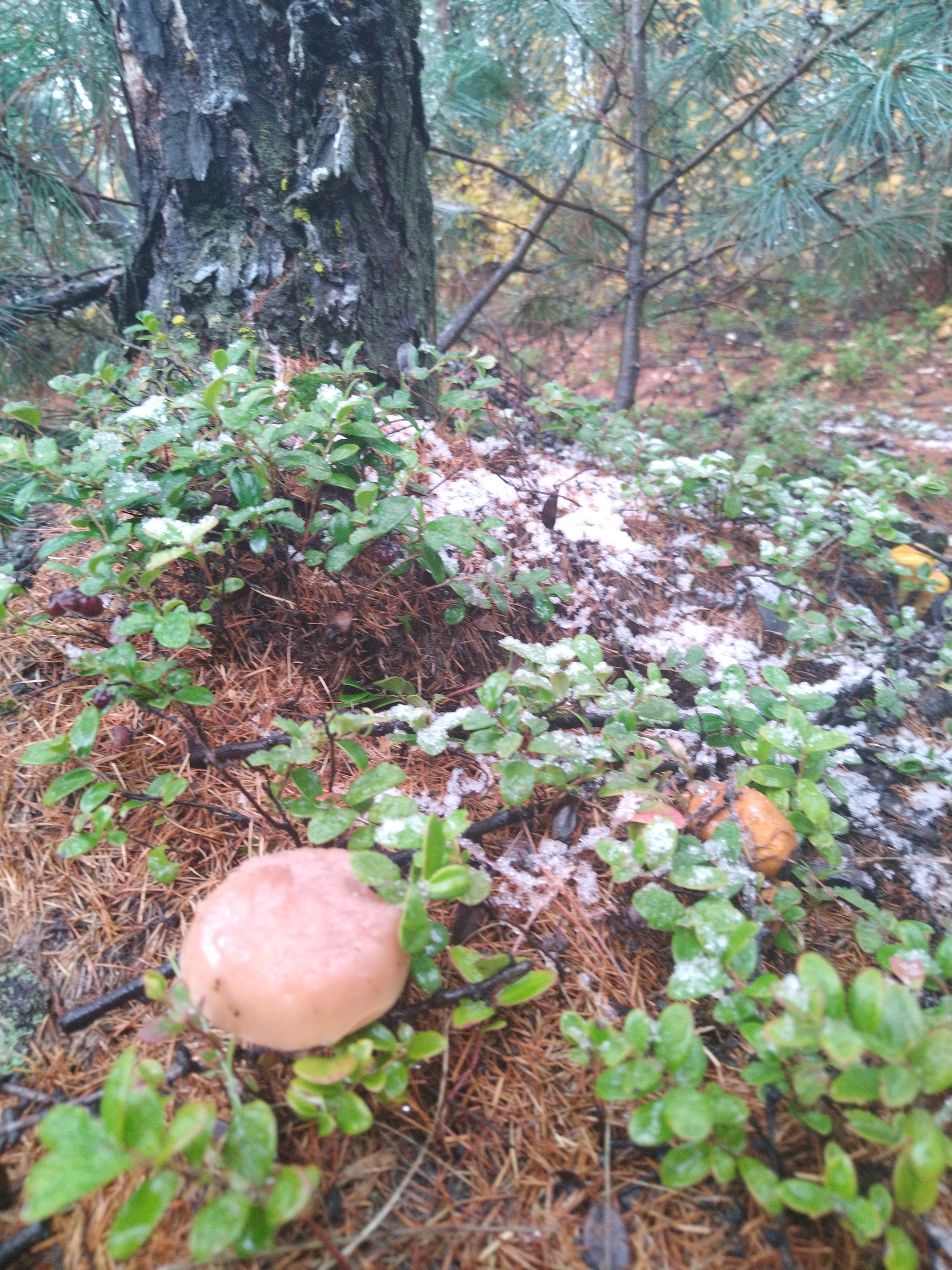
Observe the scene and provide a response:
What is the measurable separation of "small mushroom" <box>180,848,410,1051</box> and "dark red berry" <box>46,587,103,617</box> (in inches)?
27.3

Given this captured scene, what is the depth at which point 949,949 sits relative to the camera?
109cm

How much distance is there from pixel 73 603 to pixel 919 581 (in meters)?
2.40

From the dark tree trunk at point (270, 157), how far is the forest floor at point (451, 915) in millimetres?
587

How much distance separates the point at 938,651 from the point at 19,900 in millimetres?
2437

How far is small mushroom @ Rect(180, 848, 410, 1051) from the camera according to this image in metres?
0.90

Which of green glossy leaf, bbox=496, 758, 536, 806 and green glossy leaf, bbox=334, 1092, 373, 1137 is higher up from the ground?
green glossy leaf, bbox=496, 758, 536, 806

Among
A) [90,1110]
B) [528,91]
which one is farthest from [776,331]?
[90,1110]

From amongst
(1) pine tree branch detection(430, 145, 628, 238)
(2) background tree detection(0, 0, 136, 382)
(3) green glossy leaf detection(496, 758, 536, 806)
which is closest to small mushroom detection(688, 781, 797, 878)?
(3) green glossy leaf detection(496, 758, 536, 806)

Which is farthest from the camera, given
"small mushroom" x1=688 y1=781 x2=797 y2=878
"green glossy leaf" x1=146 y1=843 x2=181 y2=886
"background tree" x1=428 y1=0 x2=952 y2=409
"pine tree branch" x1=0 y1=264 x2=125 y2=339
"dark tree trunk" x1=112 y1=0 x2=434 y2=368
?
"background tree" x1=428 y1=0 x2=952 y2=409

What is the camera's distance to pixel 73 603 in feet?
4.55

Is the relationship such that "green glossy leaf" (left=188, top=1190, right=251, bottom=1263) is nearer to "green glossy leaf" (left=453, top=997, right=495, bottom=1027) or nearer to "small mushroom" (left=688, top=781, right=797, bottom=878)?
"green glossy leaf" (left=453, top=997, right=495, bottom=1027)

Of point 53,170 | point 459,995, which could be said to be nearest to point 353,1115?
point 459,995

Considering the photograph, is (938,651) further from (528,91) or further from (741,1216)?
(528,91)

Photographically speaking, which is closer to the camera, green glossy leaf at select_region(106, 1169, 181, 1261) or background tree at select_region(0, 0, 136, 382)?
green glossy leaf at select_region(106, 1169, 181, 1261)
